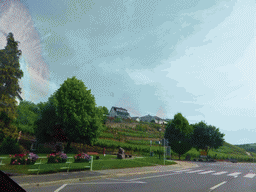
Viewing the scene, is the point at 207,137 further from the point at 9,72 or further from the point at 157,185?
the point at 9,72

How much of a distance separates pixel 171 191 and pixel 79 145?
3445 cm

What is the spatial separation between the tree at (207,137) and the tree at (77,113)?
31.2 m

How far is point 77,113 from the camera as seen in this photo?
109ft

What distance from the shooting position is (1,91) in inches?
103

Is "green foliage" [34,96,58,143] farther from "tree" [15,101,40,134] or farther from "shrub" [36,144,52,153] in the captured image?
"tree" [15,101,40,134]

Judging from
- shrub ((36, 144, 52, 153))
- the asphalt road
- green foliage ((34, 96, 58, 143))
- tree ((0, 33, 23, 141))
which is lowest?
the asphalt road

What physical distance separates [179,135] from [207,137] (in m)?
7.38

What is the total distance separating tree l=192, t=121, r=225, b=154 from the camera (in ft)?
168

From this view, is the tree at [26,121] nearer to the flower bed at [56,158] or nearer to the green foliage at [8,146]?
the green foliage at [8,146]

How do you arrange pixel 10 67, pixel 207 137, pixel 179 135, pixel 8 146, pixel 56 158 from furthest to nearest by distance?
1. pixel 179 135
2. pixel 207 137
3. pixel 8 146
4. pixel 56 158
5. pixel 10 67

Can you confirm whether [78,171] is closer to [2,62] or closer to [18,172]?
[18,172]

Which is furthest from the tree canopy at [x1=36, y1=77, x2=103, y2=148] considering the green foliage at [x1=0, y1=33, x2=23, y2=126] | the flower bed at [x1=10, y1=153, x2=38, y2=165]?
the green foliage at [x1=0, y1=33, x2=23, y2=126]

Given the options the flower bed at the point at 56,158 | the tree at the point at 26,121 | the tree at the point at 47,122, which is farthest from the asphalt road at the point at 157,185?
the tree at the point at 26,121

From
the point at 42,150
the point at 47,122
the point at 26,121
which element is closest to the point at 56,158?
the point at 47,122
